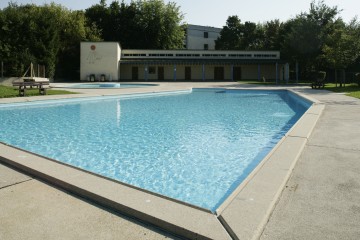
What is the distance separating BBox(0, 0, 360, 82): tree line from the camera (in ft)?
94.1

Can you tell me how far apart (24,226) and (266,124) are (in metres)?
8.23

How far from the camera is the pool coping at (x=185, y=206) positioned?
2.58m

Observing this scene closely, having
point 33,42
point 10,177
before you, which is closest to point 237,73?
point 33,42

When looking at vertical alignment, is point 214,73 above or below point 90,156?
above

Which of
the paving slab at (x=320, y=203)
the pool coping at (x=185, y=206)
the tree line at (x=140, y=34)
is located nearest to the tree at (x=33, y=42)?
the tree line at (x=140, y=34)

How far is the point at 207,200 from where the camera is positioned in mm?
4148

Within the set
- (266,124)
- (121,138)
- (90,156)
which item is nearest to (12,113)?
(121,138)

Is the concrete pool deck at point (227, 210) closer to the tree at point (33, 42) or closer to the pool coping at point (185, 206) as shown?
the pool coping at point (185, 206)

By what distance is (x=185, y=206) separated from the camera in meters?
3.01

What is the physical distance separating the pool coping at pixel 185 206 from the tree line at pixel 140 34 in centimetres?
2444

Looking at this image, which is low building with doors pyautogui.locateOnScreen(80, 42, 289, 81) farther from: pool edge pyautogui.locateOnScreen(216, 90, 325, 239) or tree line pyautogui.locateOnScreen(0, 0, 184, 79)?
pool edge pyautogui.locateOnScreen(216, 90, 325, 239)

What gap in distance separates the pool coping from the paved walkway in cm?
13

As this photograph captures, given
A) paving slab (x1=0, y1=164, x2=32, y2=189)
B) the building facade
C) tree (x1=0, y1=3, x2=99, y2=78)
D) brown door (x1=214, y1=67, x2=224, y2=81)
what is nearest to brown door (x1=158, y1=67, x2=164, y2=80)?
brown door (x1=214, y1=67, x2=224, y2=81)

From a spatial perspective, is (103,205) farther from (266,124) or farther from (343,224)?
(266,124)
